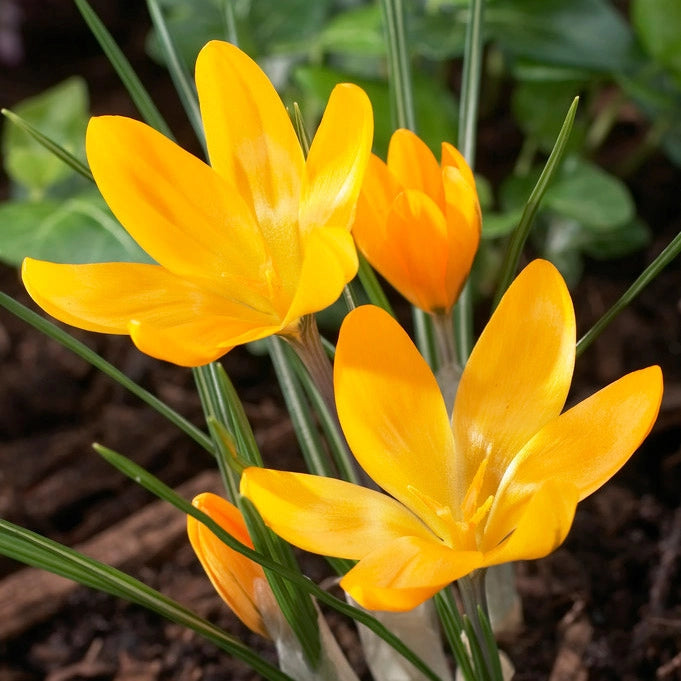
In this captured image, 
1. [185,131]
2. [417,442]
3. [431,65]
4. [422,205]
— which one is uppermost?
[431,65]

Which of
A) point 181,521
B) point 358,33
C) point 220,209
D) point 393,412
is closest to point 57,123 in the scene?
point 358,33

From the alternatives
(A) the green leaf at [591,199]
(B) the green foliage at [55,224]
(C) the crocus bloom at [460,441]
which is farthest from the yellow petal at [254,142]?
(A) the green leaf at [591,199]

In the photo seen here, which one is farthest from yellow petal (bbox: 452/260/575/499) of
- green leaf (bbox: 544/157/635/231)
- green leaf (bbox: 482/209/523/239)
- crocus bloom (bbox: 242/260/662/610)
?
green leaf (bbox: 544/157/635/231)

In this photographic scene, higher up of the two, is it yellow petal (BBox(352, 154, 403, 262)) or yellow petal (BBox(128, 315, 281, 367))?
yellow petal (BBox(352, 154, 403, 262))

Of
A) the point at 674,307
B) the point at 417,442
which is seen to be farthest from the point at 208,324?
the point at 674,307

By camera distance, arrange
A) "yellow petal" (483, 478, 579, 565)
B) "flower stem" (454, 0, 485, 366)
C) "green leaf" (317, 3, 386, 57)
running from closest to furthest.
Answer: "yellow petal" (483, 478, 579, 565) → "flower stem" (454, 0, 485, 366) → "green leaf" (317, 3, 386, 57)

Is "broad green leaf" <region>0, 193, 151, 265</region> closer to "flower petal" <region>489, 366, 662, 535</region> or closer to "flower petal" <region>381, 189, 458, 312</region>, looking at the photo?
"flower petal" <region>381, 189, 458, 312</region>

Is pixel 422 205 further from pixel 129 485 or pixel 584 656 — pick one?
pixel 129 485

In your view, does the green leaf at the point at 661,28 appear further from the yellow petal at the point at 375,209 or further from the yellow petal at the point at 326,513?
the yellow petal at the point at 326,513

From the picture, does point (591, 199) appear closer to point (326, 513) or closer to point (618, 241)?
point (618, 241)
